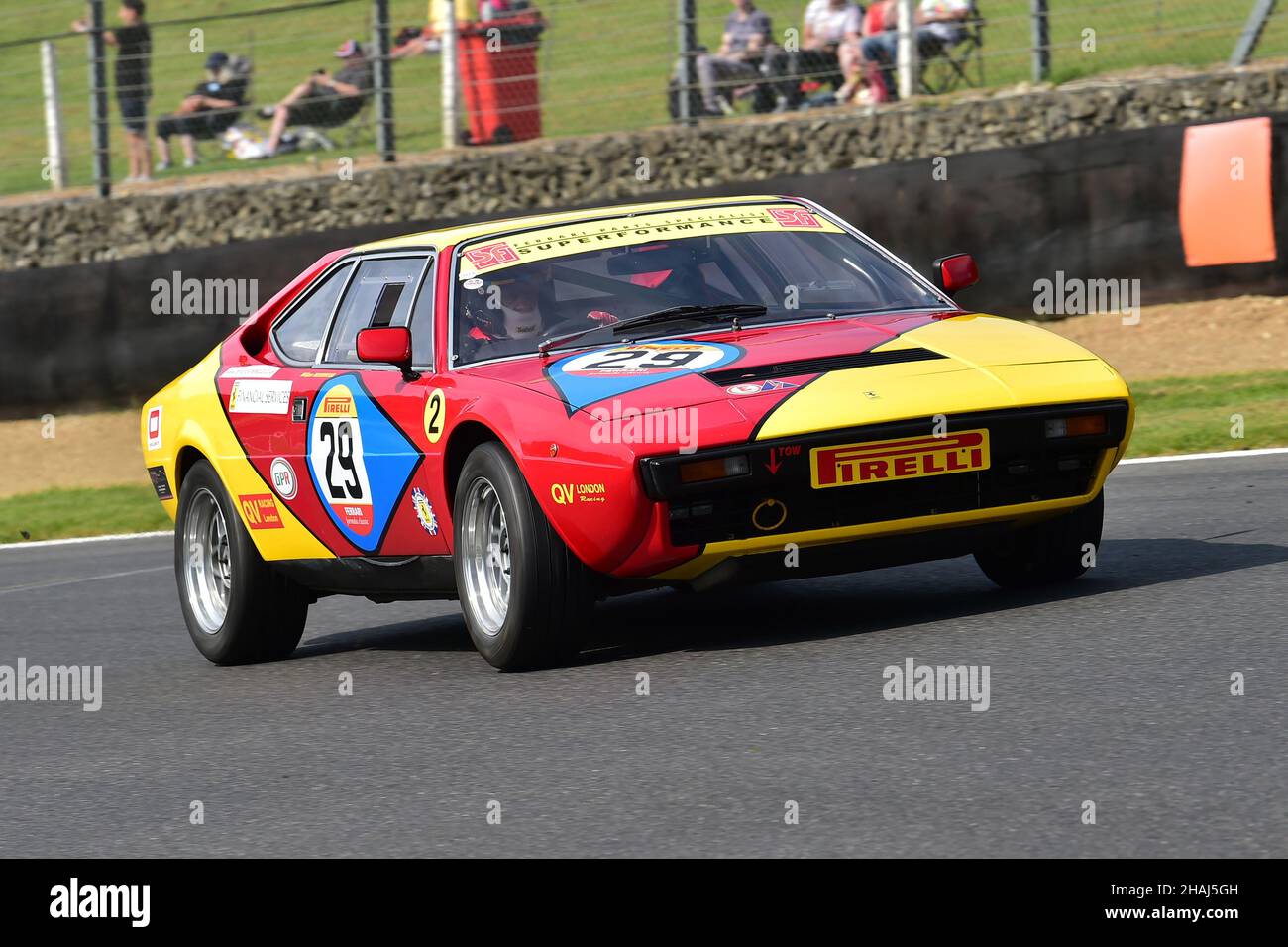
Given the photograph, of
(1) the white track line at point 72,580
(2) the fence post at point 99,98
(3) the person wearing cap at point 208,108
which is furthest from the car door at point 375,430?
(3) the person wearing cap at point 208,108

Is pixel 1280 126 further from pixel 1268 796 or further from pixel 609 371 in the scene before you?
pixel 1268 796

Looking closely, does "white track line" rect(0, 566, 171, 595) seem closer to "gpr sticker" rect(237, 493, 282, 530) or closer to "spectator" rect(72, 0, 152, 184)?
"gpr sticker" rect(237, 493, 282, 530)

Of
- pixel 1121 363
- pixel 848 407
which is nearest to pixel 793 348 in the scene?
pixel 848 407

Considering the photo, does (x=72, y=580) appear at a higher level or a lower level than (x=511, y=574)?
lower

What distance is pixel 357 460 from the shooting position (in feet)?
23.6

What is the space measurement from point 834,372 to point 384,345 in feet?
5.03

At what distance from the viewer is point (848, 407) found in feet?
20.0

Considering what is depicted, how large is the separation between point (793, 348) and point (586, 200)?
1049 cm

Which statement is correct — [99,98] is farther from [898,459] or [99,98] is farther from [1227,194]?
[898,459]

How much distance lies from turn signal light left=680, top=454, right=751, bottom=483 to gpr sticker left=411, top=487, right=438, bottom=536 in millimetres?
1208

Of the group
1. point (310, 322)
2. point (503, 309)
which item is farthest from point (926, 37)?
point (503, 309)

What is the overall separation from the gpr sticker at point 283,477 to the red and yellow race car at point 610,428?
0.01m

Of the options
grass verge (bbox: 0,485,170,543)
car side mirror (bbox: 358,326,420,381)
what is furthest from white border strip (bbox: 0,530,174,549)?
car side mirror (bbox: 358,326,420,381)

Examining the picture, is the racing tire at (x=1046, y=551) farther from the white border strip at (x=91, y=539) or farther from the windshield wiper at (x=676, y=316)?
the white border strip at (x=91, y=539)
